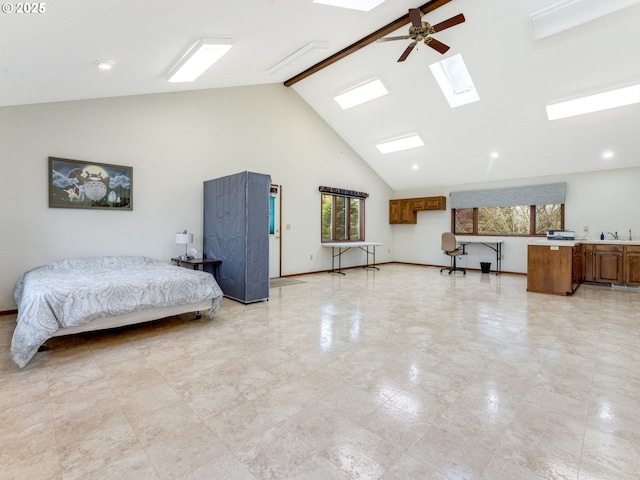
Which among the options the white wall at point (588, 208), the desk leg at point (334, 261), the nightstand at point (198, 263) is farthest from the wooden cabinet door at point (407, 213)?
the nightstand at point (198, 263)

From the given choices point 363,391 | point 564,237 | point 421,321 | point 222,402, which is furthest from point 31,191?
point 564,237

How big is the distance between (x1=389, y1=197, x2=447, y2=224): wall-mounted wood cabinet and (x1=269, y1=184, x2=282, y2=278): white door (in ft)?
13.8

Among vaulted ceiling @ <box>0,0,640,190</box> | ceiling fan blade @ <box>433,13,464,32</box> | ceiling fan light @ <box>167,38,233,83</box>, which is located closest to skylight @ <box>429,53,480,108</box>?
vaulted ceiling @ <box>0,0,640,190</box>

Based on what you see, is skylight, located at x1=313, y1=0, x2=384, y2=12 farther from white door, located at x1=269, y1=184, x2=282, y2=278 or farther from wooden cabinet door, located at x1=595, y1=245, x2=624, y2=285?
wooden cabinet door, located at x1=595, y1=245, x2=624, y2=285

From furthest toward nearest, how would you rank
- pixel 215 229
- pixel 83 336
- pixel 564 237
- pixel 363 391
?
pixel 564 237 → pixel 215 229 → pixel 83 336 → pixel 363 391

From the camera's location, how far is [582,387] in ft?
7.23

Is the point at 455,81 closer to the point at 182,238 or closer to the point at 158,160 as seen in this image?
the point at 158,160

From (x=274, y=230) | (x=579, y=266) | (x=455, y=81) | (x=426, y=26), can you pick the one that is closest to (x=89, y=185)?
(x=274, y=230)

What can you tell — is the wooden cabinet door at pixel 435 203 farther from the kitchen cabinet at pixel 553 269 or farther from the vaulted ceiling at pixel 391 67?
the kitchen cabinet at pixel 553 269

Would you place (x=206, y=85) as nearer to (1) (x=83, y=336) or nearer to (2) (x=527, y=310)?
(1) (x=83, y=336)

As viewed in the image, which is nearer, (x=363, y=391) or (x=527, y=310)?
(x=363, y=391)

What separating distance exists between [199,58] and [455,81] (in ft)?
14.6

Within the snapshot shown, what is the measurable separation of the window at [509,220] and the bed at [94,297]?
7.11 m

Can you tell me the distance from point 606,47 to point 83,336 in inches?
288
